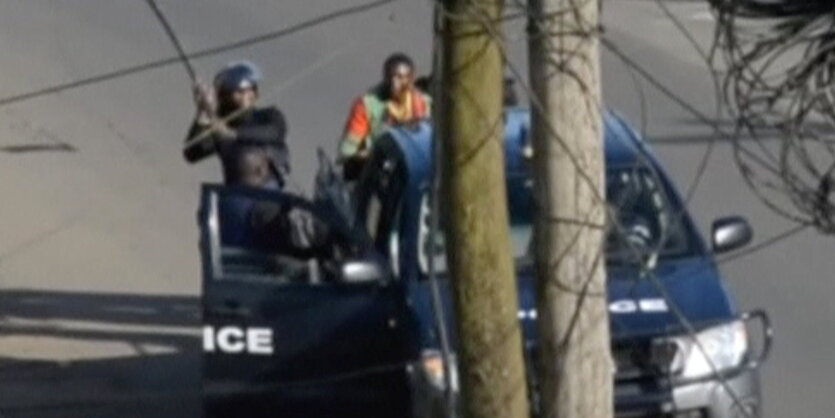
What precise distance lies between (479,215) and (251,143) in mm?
7434

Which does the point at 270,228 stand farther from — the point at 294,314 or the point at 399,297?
the point at 399,297

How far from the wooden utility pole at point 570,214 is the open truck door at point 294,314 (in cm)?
420

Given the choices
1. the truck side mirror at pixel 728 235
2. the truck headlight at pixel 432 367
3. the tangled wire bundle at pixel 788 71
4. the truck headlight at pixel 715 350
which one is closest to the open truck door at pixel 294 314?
the truck headlight at pixel 432 367

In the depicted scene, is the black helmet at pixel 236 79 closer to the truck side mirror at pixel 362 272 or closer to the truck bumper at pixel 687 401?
the truck side mirror at pixel 362 272

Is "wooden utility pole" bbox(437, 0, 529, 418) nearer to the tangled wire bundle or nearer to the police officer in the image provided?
the tangled wire bundle

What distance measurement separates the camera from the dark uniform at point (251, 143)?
19109 mm

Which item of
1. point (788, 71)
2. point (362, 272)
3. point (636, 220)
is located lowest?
point (362, 272)

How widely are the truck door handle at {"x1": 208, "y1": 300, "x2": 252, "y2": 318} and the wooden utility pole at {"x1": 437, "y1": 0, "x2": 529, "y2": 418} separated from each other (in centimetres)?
513

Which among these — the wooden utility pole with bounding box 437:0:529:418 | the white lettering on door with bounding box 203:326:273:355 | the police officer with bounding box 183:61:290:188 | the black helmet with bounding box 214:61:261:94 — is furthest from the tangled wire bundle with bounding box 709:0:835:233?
the black helmet with bounding box 214:61:261:94

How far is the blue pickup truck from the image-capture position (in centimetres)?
1619

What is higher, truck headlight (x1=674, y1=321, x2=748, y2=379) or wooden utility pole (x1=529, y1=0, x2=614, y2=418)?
wooden utility pole (x1=529, y1=0, x2=614, y2=418)

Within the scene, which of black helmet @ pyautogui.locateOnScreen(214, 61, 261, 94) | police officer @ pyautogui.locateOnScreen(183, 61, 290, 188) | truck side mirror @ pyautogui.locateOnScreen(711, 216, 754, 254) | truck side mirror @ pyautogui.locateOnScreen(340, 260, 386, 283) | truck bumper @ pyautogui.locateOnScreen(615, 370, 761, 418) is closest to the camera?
truck bumper @ pyautogui.locateOnScreen(615, 370, 761, 418)

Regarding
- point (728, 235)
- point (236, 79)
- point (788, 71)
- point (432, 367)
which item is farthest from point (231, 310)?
point (788, 71)

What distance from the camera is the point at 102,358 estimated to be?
2192 cm
